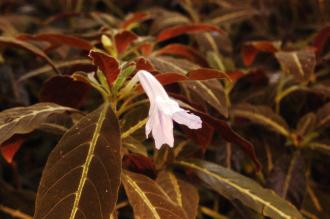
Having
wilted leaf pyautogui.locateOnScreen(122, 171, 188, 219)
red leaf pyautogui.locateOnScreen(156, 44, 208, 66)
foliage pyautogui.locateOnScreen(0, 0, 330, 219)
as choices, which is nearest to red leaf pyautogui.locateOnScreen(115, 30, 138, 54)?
foliage pyautogui.locateOnScreen(0, 0, 330, 219)

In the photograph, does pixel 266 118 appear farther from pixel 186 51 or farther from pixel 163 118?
pixel 163 118

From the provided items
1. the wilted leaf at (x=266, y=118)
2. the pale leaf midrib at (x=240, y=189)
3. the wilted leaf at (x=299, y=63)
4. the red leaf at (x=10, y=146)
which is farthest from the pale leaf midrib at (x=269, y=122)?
the red leaf at (x=10, y=146)

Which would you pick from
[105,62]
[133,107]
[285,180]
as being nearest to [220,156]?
[285,180]

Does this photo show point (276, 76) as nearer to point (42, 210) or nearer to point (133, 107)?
point (133, 107)

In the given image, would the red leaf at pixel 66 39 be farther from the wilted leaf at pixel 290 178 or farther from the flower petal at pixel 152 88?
the wilted leaf at pixel 290 178

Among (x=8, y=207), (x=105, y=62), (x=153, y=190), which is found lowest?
(x=8, y=207)

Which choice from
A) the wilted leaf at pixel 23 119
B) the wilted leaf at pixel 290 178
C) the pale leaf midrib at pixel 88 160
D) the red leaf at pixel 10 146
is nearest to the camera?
the pale leaf midrib at pixel 88 160

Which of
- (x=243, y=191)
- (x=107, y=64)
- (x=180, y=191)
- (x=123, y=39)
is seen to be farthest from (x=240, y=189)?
(x=123, y=39)
